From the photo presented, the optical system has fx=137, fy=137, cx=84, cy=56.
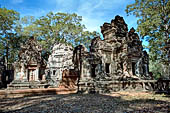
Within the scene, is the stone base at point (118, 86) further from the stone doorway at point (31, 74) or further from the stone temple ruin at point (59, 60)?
the stone temple ruin at point (59, 60)

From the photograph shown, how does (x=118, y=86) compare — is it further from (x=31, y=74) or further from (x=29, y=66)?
(x=29, y=66)

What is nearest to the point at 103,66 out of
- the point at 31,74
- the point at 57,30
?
the point at 31,74

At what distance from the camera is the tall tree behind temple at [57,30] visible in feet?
96.5

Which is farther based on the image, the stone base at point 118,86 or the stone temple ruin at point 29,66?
the stone temple ruin at point 29,66

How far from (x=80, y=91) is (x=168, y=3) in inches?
395

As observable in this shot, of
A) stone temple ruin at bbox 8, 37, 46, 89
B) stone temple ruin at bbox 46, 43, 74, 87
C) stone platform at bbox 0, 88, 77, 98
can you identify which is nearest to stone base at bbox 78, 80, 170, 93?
stone platform at bbox 0, 88, 77, 98

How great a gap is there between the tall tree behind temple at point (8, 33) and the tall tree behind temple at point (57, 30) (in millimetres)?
2941

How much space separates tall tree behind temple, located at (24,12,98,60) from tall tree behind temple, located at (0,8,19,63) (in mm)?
2941

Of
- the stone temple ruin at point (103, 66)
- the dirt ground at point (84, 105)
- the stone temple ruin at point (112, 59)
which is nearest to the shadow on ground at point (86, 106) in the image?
the dirt ground at point (84, 105)

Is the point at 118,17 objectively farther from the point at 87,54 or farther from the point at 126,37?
the point at 87,54

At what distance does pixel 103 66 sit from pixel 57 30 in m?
19.0

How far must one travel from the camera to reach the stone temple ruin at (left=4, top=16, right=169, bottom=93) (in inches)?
481

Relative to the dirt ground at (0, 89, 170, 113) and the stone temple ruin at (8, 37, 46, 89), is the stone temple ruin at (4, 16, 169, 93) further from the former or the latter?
the dirt ground at (0, 89, 170, 113)

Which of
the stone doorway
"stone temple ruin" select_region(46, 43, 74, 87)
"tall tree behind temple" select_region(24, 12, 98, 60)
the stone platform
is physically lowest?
the stone platform
